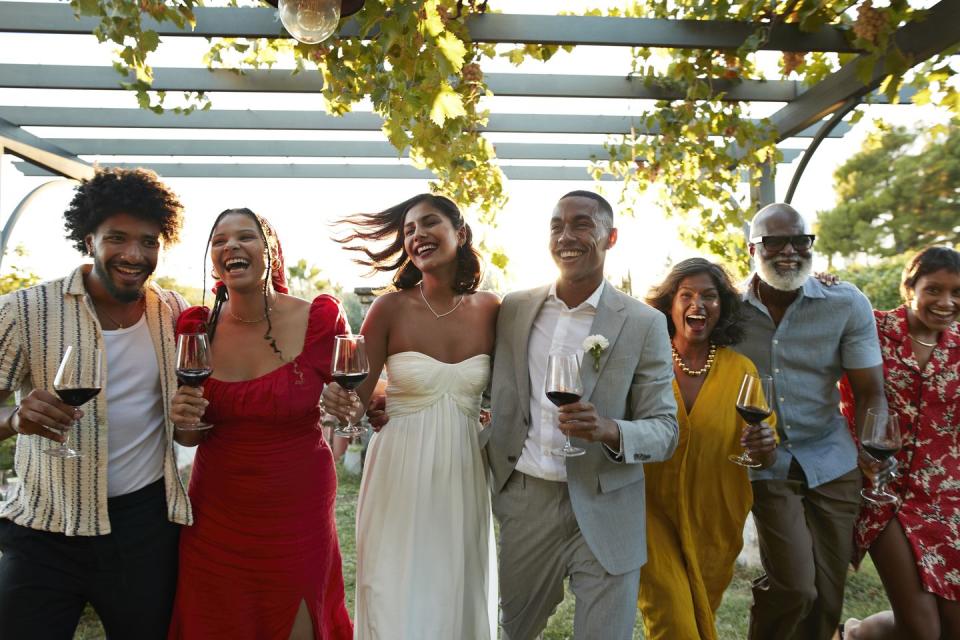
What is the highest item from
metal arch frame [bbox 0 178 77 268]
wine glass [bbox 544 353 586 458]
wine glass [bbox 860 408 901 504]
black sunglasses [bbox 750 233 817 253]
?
metal arch frame [bbox 0 178 77 268]

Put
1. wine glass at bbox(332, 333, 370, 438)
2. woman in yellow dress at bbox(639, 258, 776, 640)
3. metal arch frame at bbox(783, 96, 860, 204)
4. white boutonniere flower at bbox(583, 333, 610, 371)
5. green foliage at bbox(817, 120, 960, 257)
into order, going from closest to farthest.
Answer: wine glass at bbox(332, 333, 370, 438) < white boutonniere flower at bbox(583, 333, 610, 371) < woman in yellow dress at bbox(639, 258, 776, 640) < metal arch frame at bbox(783, 96, 860, 204) < green foliage at bbox(817, 120, 960, 257)

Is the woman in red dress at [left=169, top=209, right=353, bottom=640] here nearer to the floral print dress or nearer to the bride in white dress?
the bride in white dress

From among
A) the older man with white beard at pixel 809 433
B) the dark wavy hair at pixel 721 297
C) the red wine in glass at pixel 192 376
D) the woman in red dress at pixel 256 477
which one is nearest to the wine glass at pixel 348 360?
the woman in red dress at pixel 256 477

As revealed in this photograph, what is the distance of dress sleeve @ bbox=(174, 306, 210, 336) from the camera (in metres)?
3.12

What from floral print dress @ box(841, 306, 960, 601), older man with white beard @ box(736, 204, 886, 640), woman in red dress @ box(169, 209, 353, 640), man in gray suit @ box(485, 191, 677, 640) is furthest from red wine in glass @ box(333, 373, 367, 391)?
floral print dress @ box(841, 306, 960, 601)

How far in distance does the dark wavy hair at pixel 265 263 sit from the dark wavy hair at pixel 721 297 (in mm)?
1987

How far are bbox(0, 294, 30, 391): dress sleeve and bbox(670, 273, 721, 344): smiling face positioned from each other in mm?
2956

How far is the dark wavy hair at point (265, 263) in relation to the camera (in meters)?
3.23

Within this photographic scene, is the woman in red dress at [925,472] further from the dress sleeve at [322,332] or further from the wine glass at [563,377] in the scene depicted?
the dress sleeve at [322,332]

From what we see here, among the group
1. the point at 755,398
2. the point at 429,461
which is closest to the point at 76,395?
the point at 429,461

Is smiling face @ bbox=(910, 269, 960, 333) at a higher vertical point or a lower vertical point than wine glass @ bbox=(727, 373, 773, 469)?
higher

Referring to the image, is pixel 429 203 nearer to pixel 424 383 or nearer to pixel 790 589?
pixel 424 383

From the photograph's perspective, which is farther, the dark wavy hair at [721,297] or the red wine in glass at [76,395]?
the dark wavy hair at [721,297]

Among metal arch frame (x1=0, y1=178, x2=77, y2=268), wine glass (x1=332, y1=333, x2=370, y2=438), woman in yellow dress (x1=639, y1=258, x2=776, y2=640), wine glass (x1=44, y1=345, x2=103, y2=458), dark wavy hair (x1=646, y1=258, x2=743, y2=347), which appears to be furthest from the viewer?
metal arch frame (x1=0, y1=178, x2=77, y2=268)
